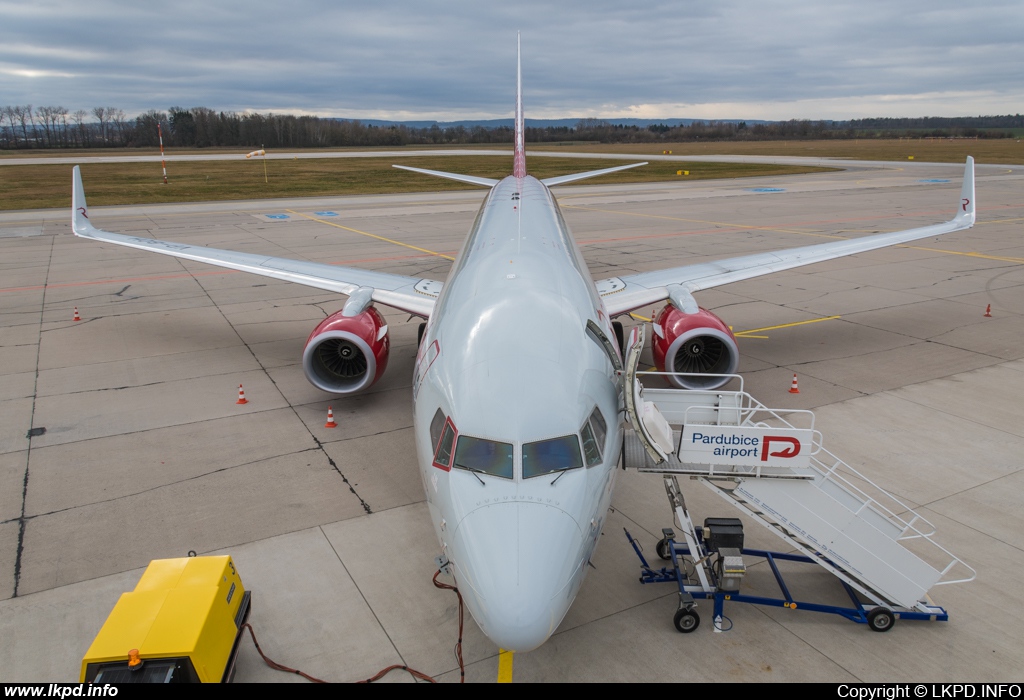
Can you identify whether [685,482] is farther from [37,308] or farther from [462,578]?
[37,308]

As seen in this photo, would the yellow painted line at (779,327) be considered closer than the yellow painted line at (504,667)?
No

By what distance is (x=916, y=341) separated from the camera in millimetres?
19781

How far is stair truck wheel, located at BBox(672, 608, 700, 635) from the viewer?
8508 mm

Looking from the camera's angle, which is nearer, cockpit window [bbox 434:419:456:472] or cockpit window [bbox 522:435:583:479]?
cockpit window [bbox 522:435:583:479]

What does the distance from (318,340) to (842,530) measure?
10.9m

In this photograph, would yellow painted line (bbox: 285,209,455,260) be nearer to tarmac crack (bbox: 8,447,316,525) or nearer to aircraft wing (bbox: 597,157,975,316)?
aircraft wing (bbox: 597,157,975,316)

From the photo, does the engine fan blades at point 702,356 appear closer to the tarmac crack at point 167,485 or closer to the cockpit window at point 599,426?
the cockpit window at point 599,426

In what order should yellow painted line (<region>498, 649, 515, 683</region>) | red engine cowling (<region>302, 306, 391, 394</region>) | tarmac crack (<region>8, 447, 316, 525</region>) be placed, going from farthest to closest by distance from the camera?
red engine cowling (<region>302, 306, 391, 394</region>) < tarmac crack (<region>8, 447, 316, 525</region>) < yellow painted line (<region>498, 649, 515, 683</region>)

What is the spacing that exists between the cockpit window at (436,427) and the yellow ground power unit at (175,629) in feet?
9.63

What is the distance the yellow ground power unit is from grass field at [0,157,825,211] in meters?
53.2

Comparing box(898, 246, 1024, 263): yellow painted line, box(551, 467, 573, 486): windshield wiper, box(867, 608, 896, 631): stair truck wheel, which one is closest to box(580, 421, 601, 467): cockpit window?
box(551, 467, 573, 486): windshield wiper

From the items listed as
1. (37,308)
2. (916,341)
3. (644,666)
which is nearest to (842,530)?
(644,666)

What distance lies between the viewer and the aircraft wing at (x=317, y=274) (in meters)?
16.7

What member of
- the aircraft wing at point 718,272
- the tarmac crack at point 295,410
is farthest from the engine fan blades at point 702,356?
the tarmac crack at point 295,410
